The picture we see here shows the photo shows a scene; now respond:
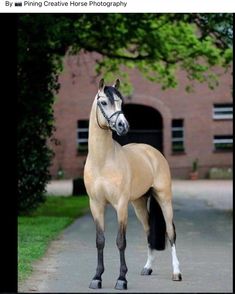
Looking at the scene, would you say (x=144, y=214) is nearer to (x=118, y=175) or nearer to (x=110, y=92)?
(x=118, y=175)

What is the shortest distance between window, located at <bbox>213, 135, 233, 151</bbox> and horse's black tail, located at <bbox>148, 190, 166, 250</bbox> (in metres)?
25.3

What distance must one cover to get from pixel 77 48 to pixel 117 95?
1053 centimetres

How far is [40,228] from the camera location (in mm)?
11570

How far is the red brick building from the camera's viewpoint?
27797 mm

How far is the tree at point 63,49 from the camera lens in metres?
11.2

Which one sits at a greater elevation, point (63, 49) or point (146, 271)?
point (63, 49)

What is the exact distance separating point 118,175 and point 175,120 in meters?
26.6

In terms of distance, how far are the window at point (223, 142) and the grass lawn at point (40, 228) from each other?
1408cm

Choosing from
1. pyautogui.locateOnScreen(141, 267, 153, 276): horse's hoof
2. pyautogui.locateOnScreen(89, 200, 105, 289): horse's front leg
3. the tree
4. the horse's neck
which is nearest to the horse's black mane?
the horse's neck

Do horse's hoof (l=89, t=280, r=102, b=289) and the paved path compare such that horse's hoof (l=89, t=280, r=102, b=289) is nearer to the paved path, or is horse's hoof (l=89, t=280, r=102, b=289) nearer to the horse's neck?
the paved path

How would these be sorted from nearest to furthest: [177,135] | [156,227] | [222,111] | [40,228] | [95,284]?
[95,284] < [156,227] < [40,228] < [177,135] < [222,111]

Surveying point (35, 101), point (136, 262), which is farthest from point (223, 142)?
point (136, 262)
